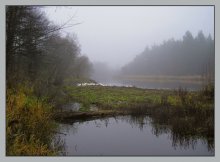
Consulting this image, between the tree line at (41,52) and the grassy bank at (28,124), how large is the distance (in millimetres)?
146

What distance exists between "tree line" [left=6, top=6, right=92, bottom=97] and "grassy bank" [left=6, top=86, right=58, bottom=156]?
0.48ft

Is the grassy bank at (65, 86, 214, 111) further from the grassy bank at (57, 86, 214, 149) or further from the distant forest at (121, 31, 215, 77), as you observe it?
the distant forest at (121, 31, 215, 77)

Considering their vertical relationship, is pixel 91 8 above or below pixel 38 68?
above

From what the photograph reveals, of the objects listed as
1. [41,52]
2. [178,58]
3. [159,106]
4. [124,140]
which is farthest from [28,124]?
[178,58]

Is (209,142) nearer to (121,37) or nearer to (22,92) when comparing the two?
(121,37)

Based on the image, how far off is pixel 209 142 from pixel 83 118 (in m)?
1.31

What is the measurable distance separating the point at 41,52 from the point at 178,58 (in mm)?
1423

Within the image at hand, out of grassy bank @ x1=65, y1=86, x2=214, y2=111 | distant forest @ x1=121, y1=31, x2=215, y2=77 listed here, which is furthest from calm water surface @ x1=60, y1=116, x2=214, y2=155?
Answer: distant forest @ x1=121, y1=31, x2=215, y2=77

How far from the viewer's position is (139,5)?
202 inches

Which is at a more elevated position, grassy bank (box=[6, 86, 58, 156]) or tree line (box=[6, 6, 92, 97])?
tree line (box=[6, 6, 92, 97])

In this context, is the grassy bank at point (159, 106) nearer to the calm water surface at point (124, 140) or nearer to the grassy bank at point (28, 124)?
the calm water surface at point (124, 140)

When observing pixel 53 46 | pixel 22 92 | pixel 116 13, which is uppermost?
pixel 116 13

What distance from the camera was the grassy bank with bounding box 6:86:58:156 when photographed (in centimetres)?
512

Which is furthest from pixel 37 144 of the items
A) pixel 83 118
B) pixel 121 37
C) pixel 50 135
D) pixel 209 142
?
pixel 209 142
